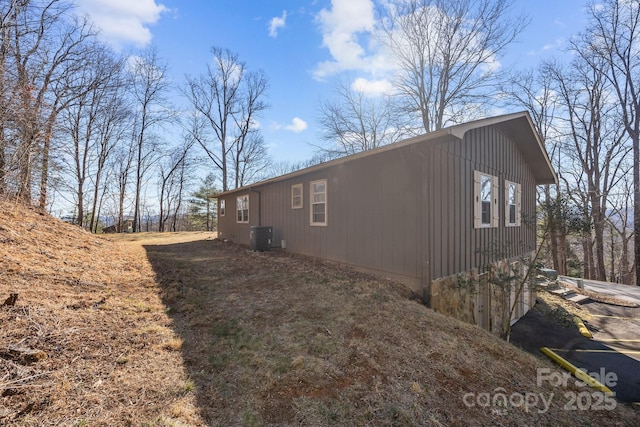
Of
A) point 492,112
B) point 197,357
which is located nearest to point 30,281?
point 197,357

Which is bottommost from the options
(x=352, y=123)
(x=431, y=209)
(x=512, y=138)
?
(x=431, y=209)

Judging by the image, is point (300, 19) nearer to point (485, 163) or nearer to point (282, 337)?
point (485, 163)

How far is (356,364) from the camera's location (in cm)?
279

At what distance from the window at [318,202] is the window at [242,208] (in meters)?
4.87

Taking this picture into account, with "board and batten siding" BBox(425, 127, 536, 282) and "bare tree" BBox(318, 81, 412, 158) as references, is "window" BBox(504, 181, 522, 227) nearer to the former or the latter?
"board and batten siding" BBox(425, 127, 536, 282)

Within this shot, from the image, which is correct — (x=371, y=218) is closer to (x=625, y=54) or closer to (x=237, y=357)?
(x=237, y=357)

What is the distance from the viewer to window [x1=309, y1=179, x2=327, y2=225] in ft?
24.1

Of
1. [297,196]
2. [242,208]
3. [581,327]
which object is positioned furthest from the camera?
[242,208]

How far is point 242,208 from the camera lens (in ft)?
39.6

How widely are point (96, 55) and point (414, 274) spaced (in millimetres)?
16010

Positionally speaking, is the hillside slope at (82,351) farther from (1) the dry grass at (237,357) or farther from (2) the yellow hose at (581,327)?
(2) the yellow hose at (581,327)

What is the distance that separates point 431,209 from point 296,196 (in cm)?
449

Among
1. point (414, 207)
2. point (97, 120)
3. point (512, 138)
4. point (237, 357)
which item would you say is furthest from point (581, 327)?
point (97, 120)

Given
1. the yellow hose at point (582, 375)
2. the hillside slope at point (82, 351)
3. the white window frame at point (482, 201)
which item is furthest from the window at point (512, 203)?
the hillside slope at point (82, 351)
